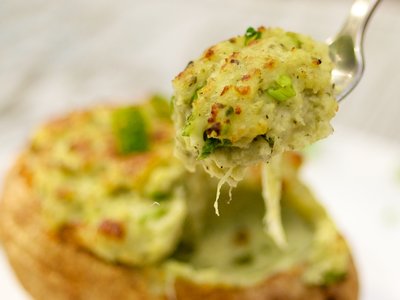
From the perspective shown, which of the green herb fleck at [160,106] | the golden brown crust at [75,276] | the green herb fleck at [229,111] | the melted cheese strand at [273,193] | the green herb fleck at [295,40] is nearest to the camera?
the green herb fleck at [229,111]

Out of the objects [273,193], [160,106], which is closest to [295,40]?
[273,193]

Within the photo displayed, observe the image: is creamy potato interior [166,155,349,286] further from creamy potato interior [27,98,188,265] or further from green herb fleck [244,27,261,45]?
green herb fleck [244,27,261,45]

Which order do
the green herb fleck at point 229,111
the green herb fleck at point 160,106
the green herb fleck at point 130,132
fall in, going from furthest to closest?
1. the green herb fleck at point 160,106
2. the green herb fleck at point 130,132
3. the green herb fleck at point 229,111

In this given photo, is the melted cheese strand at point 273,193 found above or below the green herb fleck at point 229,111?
below

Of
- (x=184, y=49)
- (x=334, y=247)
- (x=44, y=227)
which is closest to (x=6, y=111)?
(x=184, y=49)

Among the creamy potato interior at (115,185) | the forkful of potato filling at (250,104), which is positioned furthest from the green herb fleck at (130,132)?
the forkful of potato filling at (250,104)

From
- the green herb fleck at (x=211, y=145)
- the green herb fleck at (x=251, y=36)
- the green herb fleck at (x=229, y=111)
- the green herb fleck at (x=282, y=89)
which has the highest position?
the green herb fleck at (x=251, y=36)

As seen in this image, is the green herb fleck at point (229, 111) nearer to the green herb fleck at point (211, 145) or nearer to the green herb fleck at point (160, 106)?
the green herb fleck at point (211, 145)

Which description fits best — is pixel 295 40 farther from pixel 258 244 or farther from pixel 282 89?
pixel 258 244
